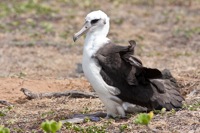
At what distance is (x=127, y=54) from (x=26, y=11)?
10.3m

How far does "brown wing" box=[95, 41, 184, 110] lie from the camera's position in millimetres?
7617

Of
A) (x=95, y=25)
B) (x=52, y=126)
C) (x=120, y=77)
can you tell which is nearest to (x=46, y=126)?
(x=52, y=126)

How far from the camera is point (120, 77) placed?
765cm

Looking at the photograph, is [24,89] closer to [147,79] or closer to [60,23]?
[147,79]

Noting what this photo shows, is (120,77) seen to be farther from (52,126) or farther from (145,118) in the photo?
(52,126)

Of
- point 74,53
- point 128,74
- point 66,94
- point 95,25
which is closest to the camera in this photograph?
point 128,74

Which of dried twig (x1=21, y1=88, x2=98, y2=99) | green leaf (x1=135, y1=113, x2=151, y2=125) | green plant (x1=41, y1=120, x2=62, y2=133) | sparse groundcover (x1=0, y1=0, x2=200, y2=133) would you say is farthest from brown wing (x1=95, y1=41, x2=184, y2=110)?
dried twig (x1=21, y1=88, x2=98, y2=99)

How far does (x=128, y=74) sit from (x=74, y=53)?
6444 millimetres

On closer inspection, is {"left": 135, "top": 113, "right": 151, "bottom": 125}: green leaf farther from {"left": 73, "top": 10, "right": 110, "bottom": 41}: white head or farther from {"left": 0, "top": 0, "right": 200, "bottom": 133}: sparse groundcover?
{"left": 73, "top": 10, "right": 110, "bottom": 41}: white head

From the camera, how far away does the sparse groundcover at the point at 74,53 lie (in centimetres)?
765

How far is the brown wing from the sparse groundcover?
207 millimetres

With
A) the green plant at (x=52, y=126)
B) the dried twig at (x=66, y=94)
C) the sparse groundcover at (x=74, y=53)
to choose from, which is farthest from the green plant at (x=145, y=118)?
the dried twig at (x=66, y=94)

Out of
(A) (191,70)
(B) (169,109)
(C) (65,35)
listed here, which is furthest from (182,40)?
(B) (169,109)

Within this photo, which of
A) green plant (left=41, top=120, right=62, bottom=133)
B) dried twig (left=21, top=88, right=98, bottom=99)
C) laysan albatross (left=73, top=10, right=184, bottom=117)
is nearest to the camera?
green plant (left=41, top=120, right=62, bottom=133)
